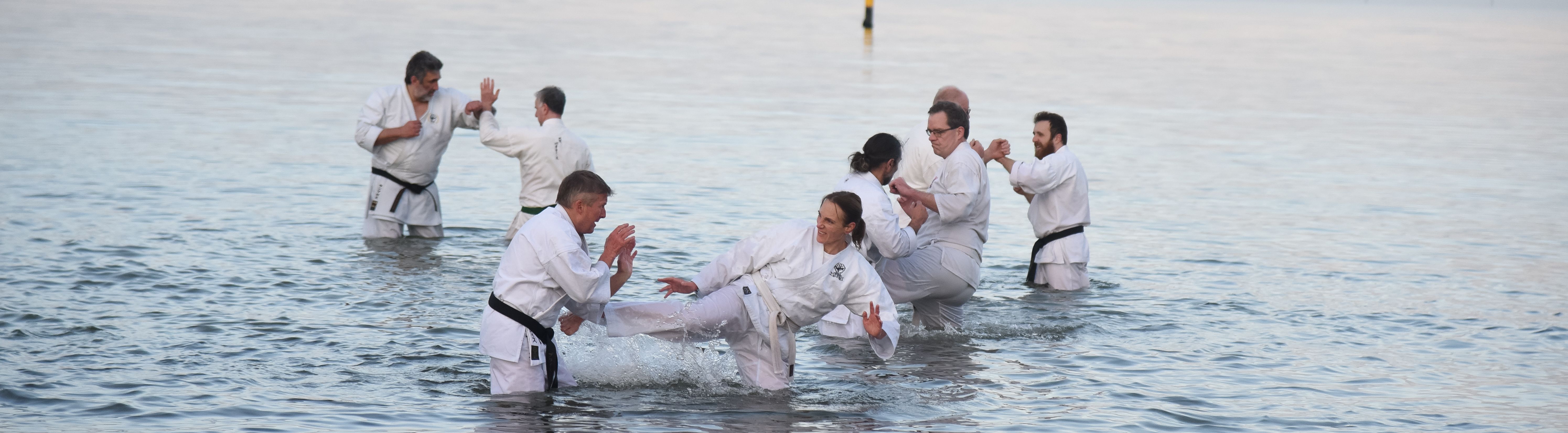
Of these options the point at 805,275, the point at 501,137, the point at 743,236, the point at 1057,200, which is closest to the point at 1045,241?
the point at 1057,200

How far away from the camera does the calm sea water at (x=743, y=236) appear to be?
8.36 metres

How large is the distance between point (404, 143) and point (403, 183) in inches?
16.9

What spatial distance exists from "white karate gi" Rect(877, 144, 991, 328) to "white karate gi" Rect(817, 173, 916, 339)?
76 cm

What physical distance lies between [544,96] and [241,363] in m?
4.07

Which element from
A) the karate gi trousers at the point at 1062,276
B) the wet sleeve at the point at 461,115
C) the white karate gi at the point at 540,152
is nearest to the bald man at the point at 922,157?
the karate gi trousers at the point at 1062,276

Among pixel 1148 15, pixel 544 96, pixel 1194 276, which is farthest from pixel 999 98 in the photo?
pixel 1148 15

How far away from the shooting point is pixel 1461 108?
105ft

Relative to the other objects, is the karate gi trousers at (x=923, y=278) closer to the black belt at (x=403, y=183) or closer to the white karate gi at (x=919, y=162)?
→ the white karate gi at (x=919, y=162)

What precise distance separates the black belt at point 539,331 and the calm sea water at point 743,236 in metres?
0.19

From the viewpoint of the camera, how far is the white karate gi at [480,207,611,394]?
24.0 ft

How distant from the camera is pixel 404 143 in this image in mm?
12352

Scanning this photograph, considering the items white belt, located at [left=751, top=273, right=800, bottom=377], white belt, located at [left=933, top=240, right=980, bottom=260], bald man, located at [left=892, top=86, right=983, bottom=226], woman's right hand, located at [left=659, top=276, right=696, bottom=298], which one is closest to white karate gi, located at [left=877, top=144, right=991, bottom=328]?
white belt, located at [left=933, top=240, right=980, bottom=260]

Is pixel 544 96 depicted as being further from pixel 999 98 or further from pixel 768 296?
pixel 999 98

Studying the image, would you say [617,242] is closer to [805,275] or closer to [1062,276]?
[805,275]
